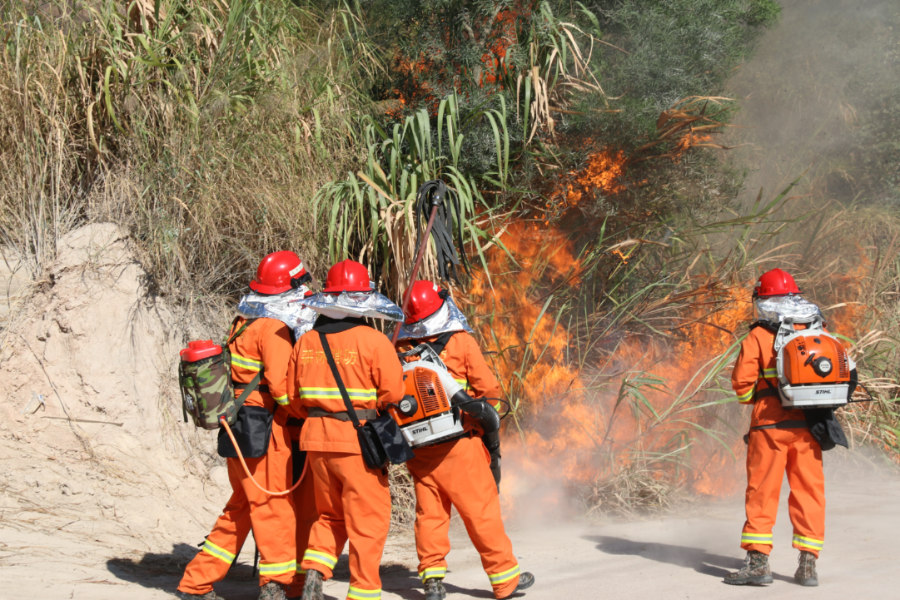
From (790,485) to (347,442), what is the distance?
2.56 m

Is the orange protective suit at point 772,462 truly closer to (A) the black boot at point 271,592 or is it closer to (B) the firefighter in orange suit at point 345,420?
(B) the firefighter in orange suit at point 345,420

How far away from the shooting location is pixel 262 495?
4133 millimetres

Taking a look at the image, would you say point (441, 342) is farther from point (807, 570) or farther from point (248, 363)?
point (807, 570)

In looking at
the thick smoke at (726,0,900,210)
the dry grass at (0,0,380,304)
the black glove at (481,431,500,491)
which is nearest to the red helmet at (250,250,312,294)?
the black glove at (481,431,500,491)

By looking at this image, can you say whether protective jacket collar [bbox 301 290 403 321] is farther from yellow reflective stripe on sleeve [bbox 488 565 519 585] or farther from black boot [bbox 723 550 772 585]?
black boot [bbox 723 550 772 585]

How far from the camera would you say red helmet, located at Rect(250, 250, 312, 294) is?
14.1 ft

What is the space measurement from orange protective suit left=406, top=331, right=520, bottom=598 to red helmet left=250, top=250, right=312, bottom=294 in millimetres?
932

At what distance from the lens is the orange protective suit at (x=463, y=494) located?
14.0ft

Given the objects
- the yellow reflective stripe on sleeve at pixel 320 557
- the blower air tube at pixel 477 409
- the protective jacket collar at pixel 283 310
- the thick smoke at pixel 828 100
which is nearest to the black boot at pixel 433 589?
the yellow reflective stripe on sleeve at pixel 320 557

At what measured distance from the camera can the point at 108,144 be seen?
6785 millimetres

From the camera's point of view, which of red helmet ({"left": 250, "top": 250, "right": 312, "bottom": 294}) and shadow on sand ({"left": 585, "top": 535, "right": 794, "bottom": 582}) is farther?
shadow on sand ({"left": 585, "top": 535, "right": 794, "bottom": 582})

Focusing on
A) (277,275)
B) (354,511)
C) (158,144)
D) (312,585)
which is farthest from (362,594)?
(158,144)

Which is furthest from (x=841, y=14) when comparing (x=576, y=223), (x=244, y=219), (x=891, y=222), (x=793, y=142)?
(x=244, y=219)

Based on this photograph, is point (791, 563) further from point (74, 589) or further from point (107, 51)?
point (107, 51)
